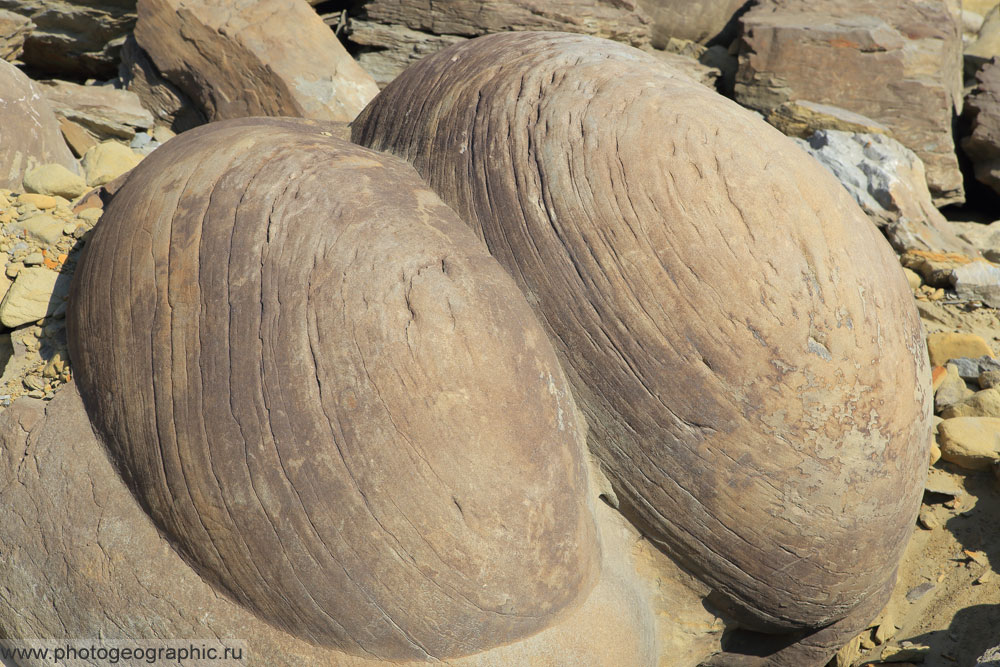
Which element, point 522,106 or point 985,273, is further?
point 985,273

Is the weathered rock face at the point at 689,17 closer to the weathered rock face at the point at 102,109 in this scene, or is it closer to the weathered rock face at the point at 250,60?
the weathered rock face at the point at 250,60

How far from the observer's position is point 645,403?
2119 millimetres

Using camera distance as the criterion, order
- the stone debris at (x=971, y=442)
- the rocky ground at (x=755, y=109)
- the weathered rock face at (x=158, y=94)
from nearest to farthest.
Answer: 1. the rocky ground at (x=755, y=109)
2. the stone debris at (x=971, y=442)
3. the weathered rock face at (x=158, y=94)

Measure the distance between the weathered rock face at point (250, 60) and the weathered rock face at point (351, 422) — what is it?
2.24 meters

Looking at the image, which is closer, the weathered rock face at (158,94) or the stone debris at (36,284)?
the stone debris at (36,284)

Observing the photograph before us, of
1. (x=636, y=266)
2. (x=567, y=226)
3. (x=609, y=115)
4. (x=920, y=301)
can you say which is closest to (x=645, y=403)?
(x=636, y=266)

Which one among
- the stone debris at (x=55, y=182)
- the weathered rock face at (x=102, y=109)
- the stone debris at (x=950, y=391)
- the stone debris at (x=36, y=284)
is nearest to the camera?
the stone debris at (x=36, y=284)

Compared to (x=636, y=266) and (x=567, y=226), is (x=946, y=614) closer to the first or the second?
(x=636, y=266)

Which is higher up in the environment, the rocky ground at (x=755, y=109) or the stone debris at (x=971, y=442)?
the rocky ground at (x=755, y=109)

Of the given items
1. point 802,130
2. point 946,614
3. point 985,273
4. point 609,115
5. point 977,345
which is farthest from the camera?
point 802,130

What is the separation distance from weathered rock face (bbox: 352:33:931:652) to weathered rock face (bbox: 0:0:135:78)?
4.01 m

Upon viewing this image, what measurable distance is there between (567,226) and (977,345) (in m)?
2.75

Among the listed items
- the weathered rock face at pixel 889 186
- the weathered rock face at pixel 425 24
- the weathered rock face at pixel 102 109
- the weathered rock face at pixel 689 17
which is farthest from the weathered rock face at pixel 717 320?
the weathered rock face at pixel 689 17

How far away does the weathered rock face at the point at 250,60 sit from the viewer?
13.8ft
